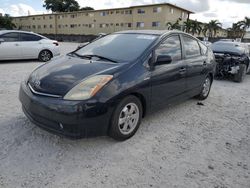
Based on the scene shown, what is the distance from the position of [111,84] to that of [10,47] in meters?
7.94

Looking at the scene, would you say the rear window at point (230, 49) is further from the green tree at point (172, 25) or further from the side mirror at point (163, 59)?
the green tree at point (172, 25)

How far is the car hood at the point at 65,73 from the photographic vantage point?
2.87 meters

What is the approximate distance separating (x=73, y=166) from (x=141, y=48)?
1986mm

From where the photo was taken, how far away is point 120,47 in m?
3.82

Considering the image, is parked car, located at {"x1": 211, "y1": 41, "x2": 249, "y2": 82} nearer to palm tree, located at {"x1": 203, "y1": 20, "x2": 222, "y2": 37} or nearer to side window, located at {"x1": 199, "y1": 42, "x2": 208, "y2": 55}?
side window, located at {"x1": 199, "y1": 42, "x2": 208, "y2": 55}

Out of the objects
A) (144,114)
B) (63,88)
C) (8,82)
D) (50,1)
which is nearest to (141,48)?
(144,114)

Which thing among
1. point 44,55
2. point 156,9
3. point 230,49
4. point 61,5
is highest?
point 61,5

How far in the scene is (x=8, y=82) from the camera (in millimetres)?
6266

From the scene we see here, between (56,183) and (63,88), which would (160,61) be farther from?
(56,183)

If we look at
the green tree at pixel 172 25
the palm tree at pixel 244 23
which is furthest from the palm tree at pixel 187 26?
the palm tree at pixel 244 23

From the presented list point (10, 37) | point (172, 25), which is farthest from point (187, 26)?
point (10, 37)

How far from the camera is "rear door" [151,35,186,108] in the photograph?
142 inches

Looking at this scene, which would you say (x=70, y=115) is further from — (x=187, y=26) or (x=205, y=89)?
(x=187, y=26)

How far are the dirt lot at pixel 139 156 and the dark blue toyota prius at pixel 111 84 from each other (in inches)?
12.6
